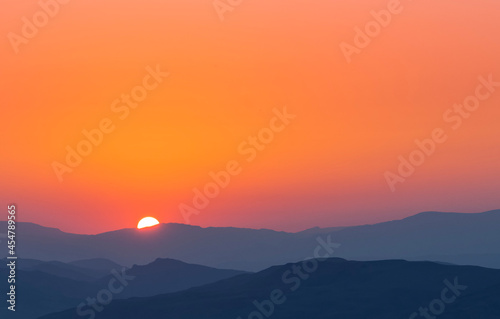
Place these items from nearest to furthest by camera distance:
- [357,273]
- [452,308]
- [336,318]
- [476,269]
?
[452,308]
[336,318]
[476,269]
[357,273]

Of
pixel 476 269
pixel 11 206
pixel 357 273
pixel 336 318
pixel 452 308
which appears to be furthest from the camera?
pixel 357 273

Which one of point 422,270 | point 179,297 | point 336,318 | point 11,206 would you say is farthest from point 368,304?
point 11,206

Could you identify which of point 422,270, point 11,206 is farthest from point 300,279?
point 11,206

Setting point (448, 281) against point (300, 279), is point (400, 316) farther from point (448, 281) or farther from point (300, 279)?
point (300, 279)

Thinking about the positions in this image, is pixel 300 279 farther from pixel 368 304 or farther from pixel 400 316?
pixel 400 316

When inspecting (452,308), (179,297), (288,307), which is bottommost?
(452,308)

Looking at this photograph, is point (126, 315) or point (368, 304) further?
point (126, 315)

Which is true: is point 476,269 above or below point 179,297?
below
